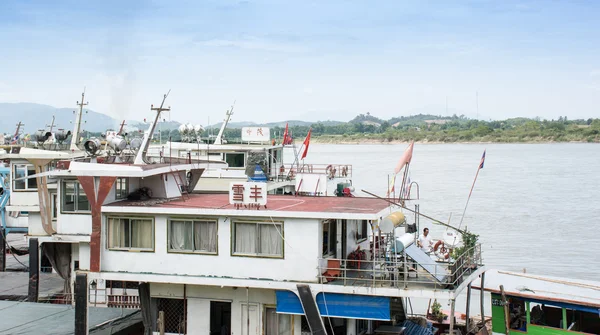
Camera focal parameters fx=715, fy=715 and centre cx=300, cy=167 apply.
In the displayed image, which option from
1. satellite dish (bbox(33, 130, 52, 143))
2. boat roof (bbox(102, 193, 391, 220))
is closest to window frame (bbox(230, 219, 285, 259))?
boat roof (bbox(102, 193, 391, 220))

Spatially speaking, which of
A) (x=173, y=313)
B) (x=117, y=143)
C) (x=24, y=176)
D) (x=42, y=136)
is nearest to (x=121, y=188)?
(x=117, y=143)

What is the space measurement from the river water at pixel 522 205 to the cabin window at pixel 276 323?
20.1m

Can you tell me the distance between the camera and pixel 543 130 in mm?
134625

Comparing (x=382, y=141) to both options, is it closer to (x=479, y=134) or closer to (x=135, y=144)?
(x=479, y=134)

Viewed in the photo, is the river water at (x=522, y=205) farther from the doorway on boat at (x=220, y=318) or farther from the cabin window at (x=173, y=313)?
the cabin window at (x=173, y=313)

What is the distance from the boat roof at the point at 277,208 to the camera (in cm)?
1522

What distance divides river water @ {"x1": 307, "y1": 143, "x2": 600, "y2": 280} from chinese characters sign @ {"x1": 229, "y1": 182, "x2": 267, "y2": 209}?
69.7 feet

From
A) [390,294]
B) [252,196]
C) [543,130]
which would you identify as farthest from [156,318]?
[543,130]

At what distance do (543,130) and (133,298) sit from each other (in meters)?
125

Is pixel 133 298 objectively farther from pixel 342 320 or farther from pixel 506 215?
pixel 506 215

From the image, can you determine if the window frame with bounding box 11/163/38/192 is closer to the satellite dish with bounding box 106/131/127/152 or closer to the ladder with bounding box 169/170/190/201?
the satellite dish with bounding box 106/131/127/152

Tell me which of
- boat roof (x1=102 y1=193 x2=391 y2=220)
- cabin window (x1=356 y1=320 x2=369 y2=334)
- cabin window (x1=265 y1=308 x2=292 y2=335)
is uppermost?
boat roof (x1=102 y1=193 x2=391 y2=220)

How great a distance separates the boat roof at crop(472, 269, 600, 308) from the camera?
17531 millimetres

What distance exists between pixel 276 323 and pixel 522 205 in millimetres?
40999
